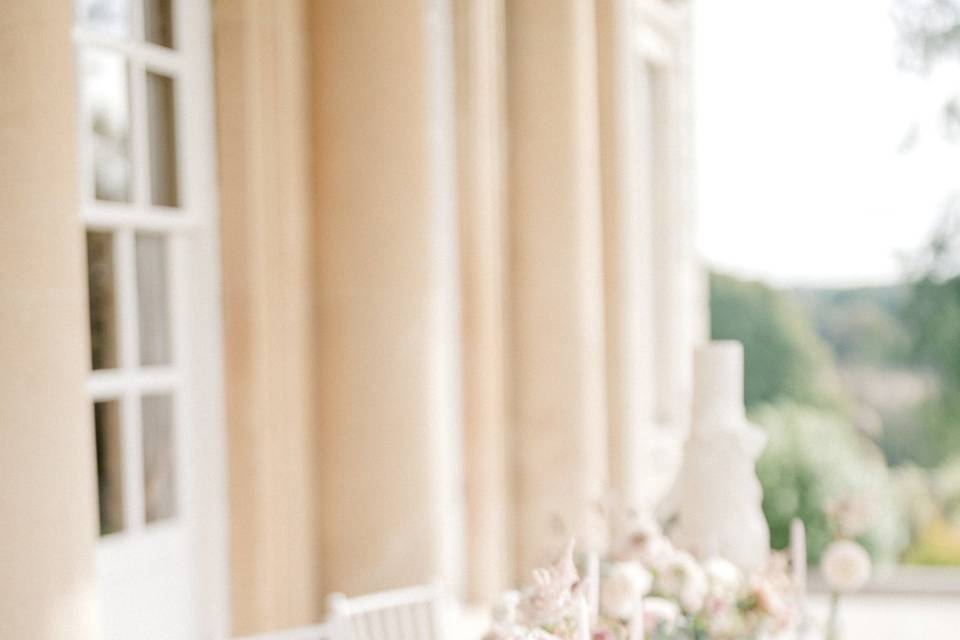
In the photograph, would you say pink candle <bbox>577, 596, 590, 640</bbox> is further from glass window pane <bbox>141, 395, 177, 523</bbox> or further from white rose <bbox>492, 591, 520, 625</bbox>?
glass window pane <bbox>141, 395, 177, 523</bbox>

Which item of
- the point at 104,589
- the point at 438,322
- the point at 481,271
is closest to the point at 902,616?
the point at 481,271

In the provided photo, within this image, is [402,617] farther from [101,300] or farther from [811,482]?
[811,482]

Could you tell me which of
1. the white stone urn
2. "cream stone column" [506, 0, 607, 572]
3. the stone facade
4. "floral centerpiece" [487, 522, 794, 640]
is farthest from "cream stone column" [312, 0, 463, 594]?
"floral centerpiece" [487, 522, 794, 640]

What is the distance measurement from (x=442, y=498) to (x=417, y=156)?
1.27 meters

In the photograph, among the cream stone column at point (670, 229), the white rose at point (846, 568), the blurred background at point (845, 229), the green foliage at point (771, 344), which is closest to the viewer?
the white rose at point (846, 568)

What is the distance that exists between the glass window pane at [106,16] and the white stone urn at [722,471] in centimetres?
212

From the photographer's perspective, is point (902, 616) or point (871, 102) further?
point (871, 102)

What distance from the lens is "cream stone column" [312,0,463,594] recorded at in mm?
3959

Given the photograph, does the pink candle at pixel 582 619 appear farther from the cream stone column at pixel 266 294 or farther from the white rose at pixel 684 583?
the cream stone column at pixel 266 294

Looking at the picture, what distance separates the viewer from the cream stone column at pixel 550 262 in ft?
16.6

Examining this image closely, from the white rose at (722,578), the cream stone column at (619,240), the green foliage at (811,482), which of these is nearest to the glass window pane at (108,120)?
the white rose at (722,578)

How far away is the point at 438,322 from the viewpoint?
159 inches

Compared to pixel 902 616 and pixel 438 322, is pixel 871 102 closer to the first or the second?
pixel 902 616

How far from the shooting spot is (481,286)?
5.03m
